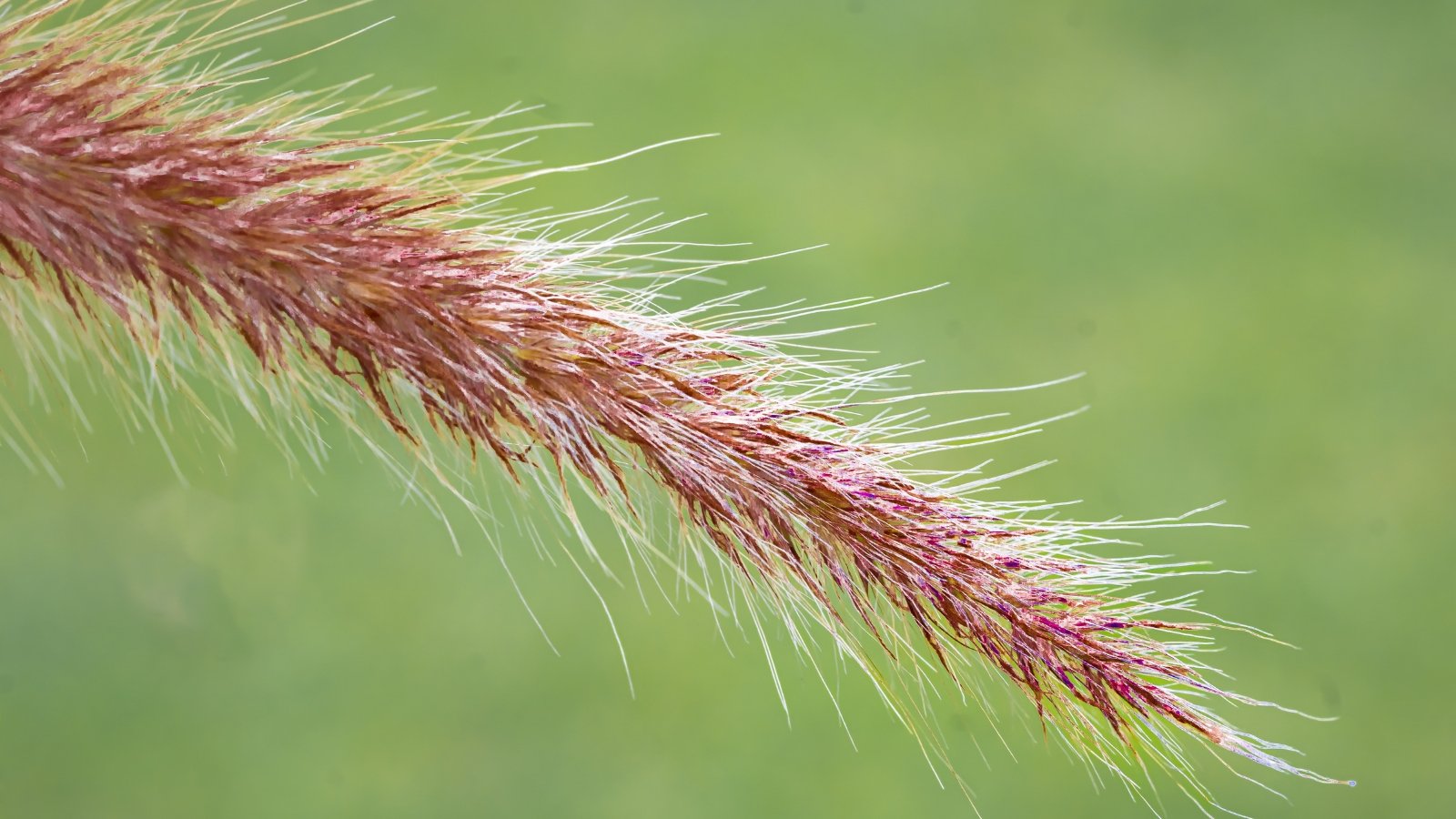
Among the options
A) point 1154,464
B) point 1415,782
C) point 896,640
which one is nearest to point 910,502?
point 896,640

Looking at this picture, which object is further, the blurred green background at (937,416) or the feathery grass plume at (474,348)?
the blurred green background at (937,416)

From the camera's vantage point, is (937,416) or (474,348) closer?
(474,348)

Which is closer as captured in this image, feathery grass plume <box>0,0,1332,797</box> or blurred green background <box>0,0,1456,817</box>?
feathery grass plume <box>0,0,1332,797</box>

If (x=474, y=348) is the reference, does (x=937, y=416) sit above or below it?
above
